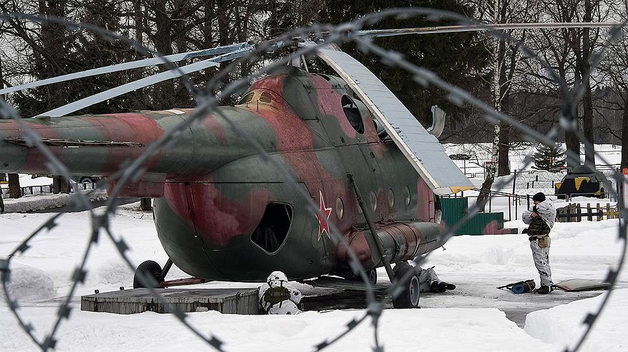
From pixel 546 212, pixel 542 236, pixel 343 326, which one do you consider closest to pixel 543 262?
pixel 542 236

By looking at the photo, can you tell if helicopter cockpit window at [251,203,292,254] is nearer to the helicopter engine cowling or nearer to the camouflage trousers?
the helicopter engine cowling

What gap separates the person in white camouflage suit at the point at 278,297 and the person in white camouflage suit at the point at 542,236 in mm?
5017

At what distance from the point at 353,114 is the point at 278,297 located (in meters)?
3.80

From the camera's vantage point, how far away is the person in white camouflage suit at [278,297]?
10.4 m

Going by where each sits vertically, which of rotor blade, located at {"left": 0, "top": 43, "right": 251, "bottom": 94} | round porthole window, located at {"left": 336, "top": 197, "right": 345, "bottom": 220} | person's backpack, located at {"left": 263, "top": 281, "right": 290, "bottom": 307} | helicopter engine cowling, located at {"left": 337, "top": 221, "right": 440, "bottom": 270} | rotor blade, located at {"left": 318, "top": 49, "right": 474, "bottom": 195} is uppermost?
rotor blade, located at {"left": 0, "top": 43, "right": 251, "bottom": 94}

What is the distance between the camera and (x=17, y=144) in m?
7.60

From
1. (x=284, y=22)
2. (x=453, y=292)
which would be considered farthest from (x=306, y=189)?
(x=284, y=22)

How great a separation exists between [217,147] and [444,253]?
966 centimetres

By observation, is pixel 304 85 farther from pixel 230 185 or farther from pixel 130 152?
pixel 130 152

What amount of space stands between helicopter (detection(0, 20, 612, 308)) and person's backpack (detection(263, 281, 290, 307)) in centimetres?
47

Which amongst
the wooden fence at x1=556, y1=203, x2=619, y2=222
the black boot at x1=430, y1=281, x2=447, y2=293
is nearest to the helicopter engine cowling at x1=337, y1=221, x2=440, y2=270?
the black boot at x1=430, y1=281, x2=447, y2=293

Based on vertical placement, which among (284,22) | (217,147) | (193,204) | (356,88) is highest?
(284,22)

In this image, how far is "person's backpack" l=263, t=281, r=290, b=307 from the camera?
1047 cm

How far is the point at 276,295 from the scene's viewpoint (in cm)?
1048
